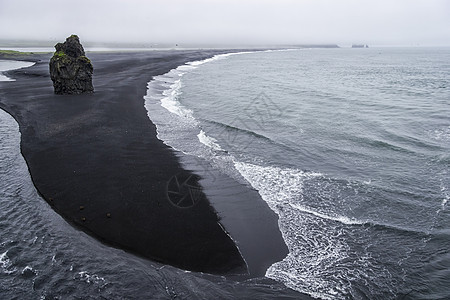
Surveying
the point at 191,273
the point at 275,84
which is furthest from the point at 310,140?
the point at 275,84

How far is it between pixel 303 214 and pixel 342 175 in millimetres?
6461

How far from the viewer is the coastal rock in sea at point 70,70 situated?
40219 mm

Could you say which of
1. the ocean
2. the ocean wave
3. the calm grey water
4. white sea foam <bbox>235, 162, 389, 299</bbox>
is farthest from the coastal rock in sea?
white sea foam <bbox>235, 162, 389, 299</bbox>

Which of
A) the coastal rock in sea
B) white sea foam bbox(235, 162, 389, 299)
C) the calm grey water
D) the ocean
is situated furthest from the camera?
the coastal rock in sea

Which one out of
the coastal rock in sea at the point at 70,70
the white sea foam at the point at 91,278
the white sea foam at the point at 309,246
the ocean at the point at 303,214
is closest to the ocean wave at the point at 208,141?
the ocean at the point at 303,214

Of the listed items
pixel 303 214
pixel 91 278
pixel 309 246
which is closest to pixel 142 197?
pixel 91 278

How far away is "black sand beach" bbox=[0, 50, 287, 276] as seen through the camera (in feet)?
44.9

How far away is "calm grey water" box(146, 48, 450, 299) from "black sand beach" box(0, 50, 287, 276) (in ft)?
4.97

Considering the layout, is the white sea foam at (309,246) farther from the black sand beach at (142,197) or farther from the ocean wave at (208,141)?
the ocean wave at (208,141)

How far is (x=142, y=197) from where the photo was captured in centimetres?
1706

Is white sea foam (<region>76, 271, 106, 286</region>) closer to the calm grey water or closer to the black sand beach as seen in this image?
the black sand beach

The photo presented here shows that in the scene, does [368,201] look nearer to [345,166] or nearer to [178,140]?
[345,166]

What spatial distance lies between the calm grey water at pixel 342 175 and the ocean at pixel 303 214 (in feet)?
0.24

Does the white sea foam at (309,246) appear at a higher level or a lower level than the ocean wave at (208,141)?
lower
